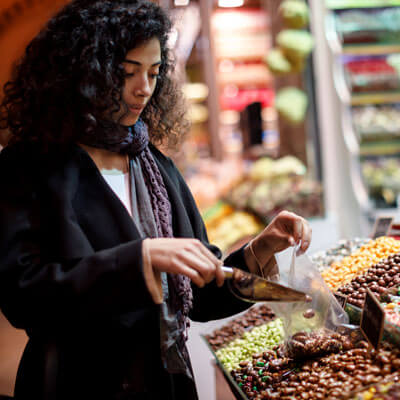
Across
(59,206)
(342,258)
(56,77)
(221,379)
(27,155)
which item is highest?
(56,77)

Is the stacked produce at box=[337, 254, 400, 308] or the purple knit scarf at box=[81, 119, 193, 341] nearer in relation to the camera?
the purple knit scarf at box=[81, 119, 193, 341]

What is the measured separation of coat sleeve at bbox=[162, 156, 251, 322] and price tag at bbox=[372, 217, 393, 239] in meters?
1.00

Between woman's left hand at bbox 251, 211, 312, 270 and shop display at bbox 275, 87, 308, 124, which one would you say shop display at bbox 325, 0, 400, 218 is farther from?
woman's left hand at bbox 251, 211, 312, 270

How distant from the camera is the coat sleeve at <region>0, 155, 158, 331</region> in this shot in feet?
2.93

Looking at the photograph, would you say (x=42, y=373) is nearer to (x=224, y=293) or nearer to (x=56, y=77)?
(x=224, y=293)

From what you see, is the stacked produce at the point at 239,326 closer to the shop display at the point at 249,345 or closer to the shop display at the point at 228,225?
the shop display at the point at 249,345

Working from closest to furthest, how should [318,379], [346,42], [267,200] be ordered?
[318,379] → [267,200] → [346,42]

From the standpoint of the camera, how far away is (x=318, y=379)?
3.96 feet

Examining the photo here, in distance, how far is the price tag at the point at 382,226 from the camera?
79.2 inches

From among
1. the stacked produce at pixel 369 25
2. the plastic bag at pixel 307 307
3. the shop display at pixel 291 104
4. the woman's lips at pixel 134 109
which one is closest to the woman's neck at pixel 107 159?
the woman's lips at pixel 134 109

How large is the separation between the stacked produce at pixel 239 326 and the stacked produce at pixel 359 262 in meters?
0.35

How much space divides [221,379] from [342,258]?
750mm

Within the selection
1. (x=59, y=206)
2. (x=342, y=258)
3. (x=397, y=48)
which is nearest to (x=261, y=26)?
(x=397, y=48)

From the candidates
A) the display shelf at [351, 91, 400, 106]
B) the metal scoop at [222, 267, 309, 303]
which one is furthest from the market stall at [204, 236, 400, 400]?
the display shelf at [351, 91, 400, 106]
